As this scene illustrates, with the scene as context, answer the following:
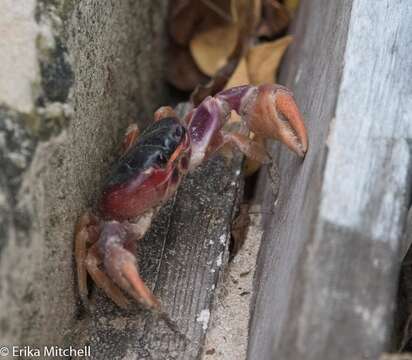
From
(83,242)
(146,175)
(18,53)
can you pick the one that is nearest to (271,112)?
(146,175)

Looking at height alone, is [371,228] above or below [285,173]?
below

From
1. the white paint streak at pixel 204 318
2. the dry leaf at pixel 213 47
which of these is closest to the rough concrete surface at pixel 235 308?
the white paint streak at pixel 204 318

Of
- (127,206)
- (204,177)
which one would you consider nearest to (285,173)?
(204,177)

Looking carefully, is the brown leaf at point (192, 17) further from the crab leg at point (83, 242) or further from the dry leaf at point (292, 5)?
the crab leg at point (83, 242)

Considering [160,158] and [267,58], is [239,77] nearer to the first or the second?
[267,58]

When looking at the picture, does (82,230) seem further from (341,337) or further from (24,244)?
(341,337)

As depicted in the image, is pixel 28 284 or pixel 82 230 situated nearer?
pixel 28 284

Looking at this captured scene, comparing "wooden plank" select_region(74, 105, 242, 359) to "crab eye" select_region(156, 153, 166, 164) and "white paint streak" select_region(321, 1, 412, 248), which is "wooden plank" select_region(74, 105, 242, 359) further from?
"white paint streak" select_region(321, 1, 412, 248)
